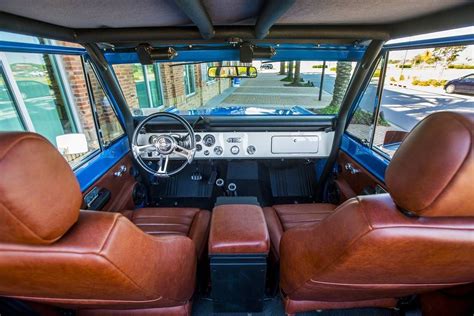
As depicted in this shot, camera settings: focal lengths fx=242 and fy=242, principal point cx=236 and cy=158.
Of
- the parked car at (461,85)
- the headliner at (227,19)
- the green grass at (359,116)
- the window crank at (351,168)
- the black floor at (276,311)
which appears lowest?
the black floor at (276,311)

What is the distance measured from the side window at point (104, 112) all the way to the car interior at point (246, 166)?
14 mm

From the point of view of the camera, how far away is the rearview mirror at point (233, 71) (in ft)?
7.91

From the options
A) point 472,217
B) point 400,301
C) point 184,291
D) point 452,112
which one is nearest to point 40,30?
point 184,291

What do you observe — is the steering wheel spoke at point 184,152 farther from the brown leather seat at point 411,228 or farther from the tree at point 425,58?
the tree at point 425,58

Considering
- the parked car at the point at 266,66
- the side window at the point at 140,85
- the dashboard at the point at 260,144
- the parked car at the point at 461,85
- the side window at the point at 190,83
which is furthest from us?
the side window at the point at 190,83

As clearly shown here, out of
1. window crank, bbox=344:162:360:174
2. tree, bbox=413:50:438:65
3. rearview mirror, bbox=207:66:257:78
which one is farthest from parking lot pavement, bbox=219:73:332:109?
tree, bbox=413:50:438:65

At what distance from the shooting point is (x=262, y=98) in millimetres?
3783

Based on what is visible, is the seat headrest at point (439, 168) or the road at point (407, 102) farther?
the road at point (407, 102)

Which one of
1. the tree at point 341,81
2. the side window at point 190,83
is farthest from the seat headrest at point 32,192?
the side window at point 190,83

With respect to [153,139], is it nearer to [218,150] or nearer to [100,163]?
[100,163]

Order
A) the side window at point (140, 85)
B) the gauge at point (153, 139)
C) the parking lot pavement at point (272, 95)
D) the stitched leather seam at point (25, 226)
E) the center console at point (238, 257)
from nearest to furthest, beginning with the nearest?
1. the stitched leather seam at point (25, 226)
2. the center console at point (238, 257)
3. the gauge at point (153, 139)
4. the side window at point (140, 85)
5. the parking lot pavement at point (272, 95)

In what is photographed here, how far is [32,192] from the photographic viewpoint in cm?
64

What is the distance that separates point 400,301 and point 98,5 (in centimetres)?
231

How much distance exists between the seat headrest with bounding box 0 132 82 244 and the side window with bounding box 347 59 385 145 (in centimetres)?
233
